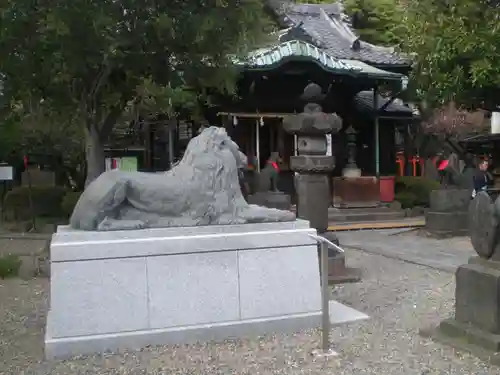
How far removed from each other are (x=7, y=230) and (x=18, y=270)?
6266 mm

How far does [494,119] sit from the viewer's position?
41.9 feet

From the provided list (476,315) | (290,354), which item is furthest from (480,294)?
(290,354)

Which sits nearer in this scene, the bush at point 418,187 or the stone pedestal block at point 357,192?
the stone pedestal block at point 357,192

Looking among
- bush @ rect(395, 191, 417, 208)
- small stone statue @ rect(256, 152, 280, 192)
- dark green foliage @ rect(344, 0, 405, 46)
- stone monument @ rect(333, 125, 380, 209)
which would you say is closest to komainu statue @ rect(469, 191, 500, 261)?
small stone statue @ rect(256, 152, 280, 192)

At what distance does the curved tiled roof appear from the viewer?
60.8 feet

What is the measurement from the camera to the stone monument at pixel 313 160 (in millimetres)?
8547

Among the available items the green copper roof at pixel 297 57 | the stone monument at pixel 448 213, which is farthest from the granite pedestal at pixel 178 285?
the green copper roof at pixel 297 57

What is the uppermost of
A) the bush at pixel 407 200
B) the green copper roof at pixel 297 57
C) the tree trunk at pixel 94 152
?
the green copper roof at pixel 297 57

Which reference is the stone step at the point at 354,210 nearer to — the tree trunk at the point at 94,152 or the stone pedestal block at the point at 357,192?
the stone pedestal block at the point at 357,192

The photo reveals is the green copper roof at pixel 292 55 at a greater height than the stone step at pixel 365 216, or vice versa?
the green copper roof at pixel 292 55

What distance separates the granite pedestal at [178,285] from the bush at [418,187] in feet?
43.6

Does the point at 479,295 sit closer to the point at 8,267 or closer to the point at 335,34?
the point at 8,267

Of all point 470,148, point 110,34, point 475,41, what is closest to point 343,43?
point 470,148

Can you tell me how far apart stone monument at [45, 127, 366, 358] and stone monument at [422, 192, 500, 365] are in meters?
1.18
